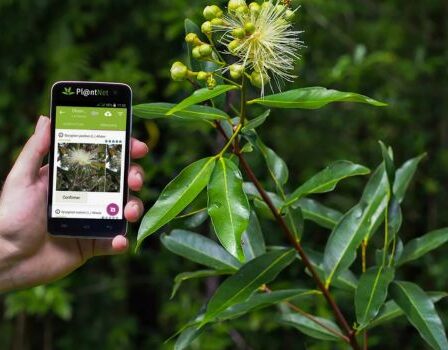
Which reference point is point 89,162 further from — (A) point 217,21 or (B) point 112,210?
(A) point 217,21

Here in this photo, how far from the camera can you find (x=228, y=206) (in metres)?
1.00

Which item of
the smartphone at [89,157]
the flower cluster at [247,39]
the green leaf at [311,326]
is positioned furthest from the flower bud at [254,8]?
the green leaf at [311,326]

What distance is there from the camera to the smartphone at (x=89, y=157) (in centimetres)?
123

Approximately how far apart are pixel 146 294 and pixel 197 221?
196 centimetres

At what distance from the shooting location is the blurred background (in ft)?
9.01

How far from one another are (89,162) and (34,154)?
8 centimetres

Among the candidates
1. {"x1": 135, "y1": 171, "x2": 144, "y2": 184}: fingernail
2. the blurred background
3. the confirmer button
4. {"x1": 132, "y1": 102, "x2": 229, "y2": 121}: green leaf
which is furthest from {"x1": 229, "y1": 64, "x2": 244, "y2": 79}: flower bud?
the blurred background

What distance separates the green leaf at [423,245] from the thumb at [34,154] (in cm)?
57

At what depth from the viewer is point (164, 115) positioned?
3.61ft

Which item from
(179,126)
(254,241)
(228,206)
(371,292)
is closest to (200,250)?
(254,241)

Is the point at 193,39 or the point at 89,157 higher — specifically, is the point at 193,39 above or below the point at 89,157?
above

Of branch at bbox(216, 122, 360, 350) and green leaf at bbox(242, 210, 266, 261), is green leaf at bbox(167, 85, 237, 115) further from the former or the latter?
green leaf at bbox(242, 210, 266, 261)

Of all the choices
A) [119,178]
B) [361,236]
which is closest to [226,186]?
[119,178]

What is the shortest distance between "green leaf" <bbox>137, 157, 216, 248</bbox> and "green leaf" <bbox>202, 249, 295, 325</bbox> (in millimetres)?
226
